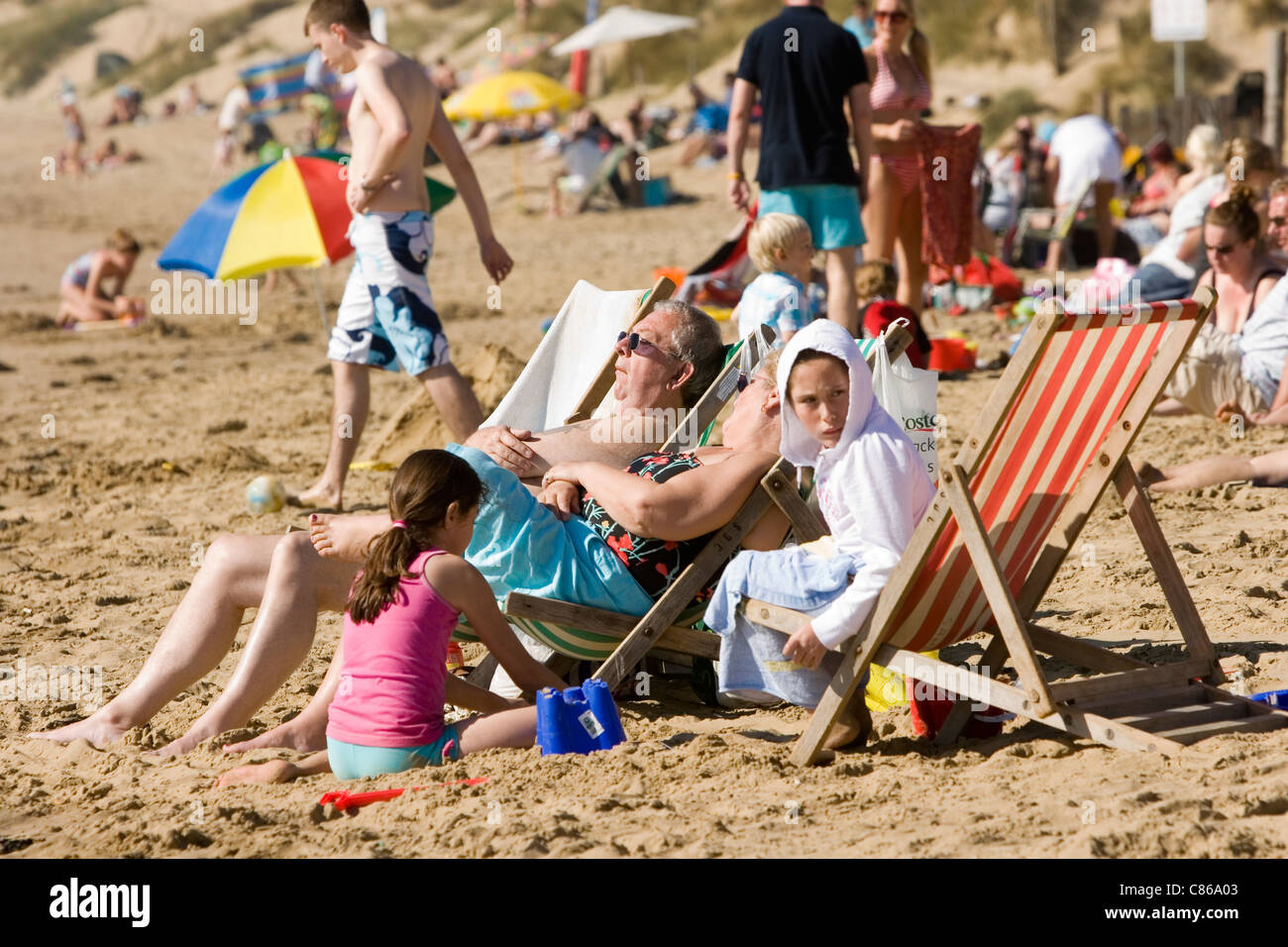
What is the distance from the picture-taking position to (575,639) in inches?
153

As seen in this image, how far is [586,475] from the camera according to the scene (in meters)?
3.83

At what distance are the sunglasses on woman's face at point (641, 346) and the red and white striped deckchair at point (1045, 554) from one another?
1.07m

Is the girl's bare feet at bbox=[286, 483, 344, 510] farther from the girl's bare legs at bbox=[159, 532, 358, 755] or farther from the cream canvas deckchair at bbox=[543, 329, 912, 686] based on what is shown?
the cream canvas deckchair at bbox=[543, 329, 912, 686]

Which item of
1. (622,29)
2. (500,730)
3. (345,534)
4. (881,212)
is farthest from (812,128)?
(622,29)

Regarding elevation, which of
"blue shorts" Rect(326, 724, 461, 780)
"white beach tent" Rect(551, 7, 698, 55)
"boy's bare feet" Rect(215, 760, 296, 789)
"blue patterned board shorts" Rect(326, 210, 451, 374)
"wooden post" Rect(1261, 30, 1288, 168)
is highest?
"white beach tent" Rect(551, 7, 698, 55)

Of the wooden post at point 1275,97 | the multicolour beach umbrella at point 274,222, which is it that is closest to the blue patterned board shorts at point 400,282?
the multicolour beach umbrella at point 274,222

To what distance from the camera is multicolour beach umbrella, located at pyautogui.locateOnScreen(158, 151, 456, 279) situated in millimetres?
7508

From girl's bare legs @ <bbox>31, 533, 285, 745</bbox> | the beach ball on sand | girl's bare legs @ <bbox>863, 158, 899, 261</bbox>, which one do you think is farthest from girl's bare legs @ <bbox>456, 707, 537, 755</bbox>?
girl's bare legs @ <bbox>863, 158, 899, 261</bbox>

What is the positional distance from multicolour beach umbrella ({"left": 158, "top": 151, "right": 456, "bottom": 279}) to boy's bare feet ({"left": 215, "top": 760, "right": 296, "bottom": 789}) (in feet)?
14.0

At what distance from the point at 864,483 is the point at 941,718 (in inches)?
24.4

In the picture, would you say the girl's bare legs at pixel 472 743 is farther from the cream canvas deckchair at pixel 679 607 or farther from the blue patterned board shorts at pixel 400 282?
the blue patterned board shorts at pixel 400 282
